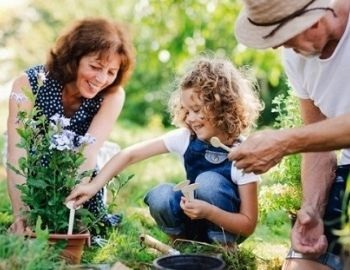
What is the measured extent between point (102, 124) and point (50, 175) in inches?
23.0

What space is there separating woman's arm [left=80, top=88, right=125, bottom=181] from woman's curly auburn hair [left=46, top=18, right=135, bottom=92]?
0.17ft

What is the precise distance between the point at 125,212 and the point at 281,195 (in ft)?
3.63

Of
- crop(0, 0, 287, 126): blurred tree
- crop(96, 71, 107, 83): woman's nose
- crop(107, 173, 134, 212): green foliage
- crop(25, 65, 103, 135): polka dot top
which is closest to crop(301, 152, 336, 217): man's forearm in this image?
crop(107, 173, 134, 212): green foliage

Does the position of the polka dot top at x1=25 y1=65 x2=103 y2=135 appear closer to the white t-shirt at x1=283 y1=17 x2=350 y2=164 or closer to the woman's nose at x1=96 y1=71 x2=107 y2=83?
the woman's nose at x1=96 y1=71 x2=107 y2=83

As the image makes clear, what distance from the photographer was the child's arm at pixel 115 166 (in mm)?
3252

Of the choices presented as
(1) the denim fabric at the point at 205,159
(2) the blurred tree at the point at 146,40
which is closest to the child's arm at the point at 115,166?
(1) the denim fabric at the point at 205,159

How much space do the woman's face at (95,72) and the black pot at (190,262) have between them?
1104mm

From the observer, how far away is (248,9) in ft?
9.27

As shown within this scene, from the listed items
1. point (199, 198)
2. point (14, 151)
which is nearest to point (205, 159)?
point (199, 198)

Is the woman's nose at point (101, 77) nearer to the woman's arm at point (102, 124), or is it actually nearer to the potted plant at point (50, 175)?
the woman's arm at point (102, 124)

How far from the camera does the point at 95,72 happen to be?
3.62m

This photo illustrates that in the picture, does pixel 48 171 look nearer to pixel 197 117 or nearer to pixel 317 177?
pixel 197 117

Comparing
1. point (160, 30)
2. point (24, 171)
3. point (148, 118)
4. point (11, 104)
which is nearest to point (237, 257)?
point (24, 171)

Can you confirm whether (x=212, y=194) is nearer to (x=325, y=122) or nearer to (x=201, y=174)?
(x=201, y=174)
